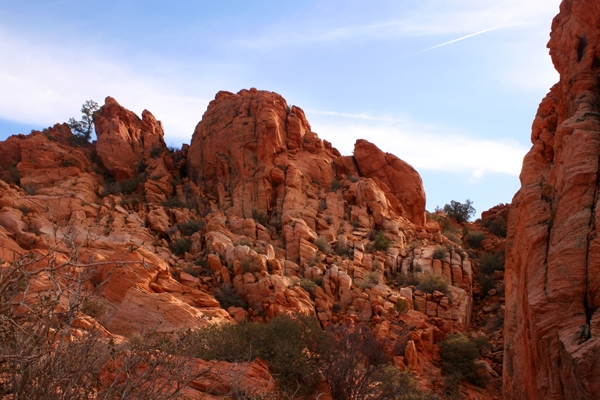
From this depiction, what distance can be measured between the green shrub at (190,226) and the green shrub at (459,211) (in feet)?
76.3

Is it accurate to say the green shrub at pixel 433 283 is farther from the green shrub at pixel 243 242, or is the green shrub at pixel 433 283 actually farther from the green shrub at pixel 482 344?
the green shrub at pixel 243 242

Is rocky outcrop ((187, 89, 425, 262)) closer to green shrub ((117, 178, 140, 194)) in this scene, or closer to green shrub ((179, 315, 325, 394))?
green shrub ((117, 178, 140, 194))

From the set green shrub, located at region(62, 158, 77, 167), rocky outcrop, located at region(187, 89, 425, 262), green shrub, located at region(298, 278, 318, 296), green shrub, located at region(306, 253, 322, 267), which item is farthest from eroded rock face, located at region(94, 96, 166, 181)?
green shrub, located at region(298, 278, 318, 296)

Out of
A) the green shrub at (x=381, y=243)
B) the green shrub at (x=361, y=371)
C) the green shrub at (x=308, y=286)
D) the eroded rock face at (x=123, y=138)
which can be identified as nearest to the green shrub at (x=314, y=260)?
the green shrub at (x=308, y=286)

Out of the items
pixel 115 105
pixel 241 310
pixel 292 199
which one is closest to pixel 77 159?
pixel 115 105

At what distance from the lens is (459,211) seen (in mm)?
43500

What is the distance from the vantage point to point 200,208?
107 ft

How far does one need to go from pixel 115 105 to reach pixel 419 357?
31.6 meters

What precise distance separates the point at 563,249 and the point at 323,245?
18199 mm

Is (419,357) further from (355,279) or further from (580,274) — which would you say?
(580,274)

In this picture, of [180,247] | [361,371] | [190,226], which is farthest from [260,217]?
[361,371]

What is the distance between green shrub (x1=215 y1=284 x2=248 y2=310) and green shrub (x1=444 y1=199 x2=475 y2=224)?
86.2 ft

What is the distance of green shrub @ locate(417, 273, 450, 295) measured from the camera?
2430cm

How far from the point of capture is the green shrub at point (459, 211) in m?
43.0
